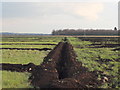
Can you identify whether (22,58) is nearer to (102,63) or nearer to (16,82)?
(102,63)

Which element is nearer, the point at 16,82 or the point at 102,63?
the point at 16,82

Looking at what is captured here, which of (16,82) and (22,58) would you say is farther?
(22,58)

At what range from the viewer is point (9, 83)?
39.1 ft

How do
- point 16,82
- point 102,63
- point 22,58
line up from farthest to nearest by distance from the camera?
point 22,58, point 102,63, point 16,82

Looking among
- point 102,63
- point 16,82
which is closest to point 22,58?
point 102,63

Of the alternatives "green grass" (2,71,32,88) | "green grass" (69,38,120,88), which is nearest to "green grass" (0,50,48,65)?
"green grass" (69,38,120,88)

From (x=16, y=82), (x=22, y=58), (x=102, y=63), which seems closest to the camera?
(x=16, y=82)

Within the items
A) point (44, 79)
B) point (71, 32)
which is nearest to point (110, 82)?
point (44, 79)

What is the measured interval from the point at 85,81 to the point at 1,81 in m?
4.99

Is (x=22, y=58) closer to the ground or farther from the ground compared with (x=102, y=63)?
farther from the ground

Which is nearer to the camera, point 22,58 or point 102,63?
point 102,63

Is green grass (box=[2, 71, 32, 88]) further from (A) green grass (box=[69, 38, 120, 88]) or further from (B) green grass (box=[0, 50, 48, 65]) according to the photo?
(B) green grass (box=[0, 50, 48, 65])

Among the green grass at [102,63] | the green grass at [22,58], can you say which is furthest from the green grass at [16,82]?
the green grass at [22,58]

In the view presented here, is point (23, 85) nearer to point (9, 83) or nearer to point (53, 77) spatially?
point (9, 83)
